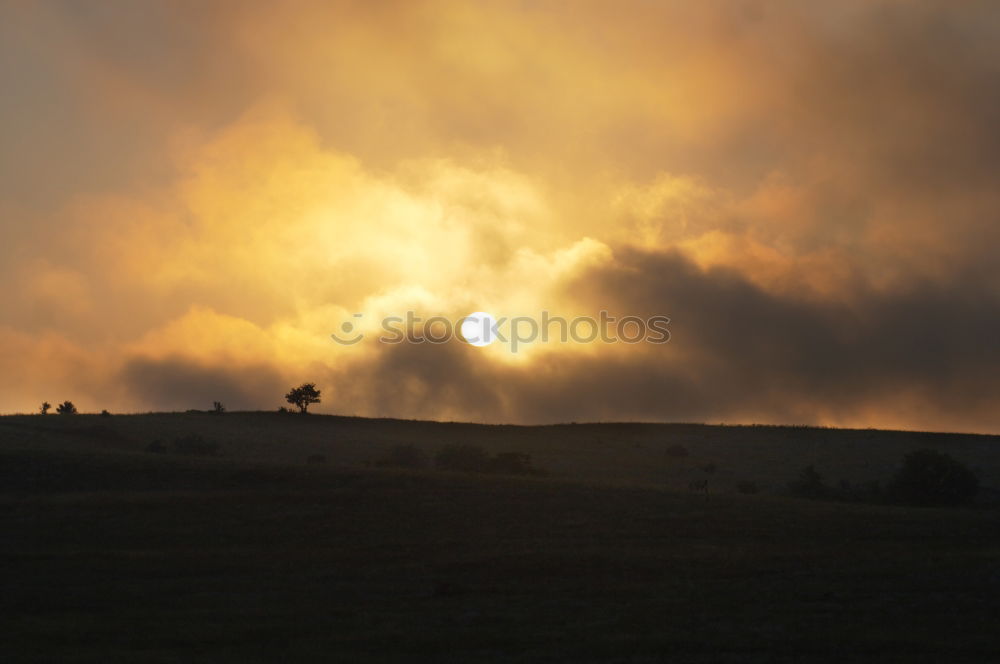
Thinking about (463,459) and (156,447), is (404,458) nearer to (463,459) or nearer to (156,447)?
(463,459)

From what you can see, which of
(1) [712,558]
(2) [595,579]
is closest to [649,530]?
(1) [712,558]

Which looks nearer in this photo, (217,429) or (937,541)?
(937,541)

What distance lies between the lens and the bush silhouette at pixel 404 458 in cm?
7538

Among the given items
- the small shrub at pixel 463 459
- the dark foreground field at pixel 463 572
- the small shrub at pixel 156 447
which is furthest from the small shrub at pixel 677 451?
the small shrub at pixel 156 447

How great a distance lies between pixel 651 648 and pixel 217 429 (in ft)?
264

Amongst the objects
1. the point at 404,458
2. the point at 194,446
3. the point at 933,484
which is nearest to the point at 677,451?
the point at 404,458

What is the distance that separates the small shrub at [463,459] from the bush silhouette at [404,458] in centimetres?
220

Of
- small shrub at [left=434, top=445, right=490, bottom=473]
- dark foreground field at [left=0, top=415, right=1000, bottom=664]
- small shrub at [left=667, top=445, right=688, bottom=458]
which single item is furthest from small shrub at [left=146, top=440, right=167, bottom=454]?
small shrub at [left=667, top=445, right=688, bottom=458]

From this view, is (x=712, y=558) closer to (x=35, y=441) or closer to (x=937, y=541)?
(x=937, y=541)

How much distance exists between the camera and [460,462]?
72.4 m

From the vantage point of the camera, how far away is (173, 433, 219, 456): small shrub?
77.0m

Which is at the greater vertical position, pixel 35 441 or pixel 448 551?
pixel 35 441

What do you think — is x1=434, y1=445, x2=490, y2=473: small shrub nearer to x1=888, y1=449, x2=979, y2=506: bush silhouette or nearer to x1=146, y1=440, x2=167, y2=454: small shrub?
x1=146, y1=440, x2=167, y2=454: small shrub

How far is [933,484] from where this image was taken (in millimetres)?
58312
